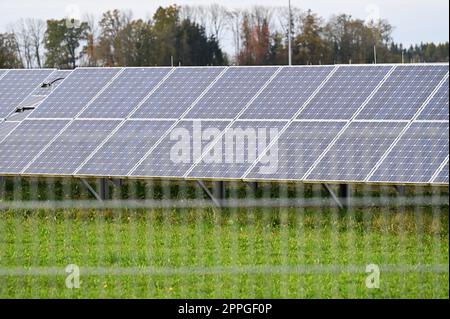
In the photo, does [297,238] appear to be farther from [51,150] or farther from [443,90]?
[51,150]

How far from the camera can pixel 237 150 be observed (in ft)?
57.8

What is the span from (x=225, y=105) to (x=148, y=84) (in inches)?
86.7

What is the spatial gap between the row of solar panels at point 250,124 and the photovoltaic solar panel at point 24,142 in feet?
0.08

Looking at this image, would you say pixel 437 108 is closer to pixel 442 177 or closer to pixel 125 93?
pixel 442 177

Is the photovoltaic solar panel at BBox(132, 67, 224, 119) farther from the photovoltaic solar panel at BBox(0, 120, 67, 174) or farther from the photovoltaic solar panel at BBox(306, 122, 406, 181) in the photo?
the photovoltaic solar panel at BBox(306, 122, 406, 181)

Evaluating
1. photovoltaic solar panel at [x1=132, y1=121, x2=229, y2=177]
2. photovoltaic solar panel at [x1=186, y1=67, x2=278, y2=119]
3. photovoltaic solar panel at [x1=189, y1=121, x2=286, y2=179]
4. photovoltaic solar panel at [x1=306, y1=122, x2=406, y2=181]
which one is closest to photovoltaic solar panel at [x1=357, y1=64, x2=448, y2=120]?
photovoltaic solar panel at [x1=306, y1=122, x2=406, y2=181]

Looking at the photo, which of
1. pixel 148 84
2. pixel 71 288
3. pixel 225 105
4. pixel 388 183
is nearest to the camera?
pixel 71 288

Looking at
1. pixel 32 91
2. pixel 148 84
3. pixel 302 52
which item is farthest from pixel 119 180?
pixel 302 52

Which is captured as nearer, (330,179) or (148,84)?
(330,179)

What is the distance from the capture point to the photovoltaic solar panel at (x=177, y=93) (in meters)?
19.2

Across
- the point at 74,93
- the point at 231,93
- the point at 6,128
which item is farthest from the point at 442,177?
the point at 6,128

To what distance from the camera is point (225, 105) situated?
18.9m

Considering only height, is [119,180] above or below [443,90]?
below

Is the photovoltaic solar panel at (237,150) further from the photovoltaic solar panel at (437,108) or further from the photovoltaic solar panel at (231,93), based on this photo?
the photovoltaic solar panel at (437,108)
